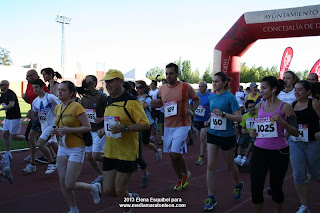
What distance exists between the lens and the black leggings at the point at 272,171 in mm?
3922

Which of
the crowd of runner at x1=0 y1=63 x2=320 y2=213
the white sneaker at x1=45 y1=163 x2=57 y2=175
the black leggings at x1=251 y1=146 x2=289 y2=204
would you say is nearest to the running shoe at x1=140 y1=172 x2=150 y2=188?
the crowd of runner at x1=0 y1=63 x2=320 y2=213

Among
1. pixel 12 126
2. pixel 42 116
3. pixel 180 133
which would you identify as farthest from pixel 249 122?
pixel 12 126

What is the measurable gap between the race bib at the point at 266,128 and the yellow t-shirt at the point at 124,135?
1355 mm

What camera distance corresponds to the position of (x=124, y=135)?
407cm

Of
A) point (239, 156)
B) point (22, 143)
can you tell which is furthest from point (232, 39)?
point (22, 143)

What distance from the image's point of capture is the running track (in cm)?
496

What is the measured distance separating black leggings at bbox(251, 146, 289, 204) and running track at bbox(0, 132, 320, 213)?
1016 millimetres

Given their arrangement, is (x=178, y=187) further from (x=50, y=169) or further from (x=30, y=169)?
(x=30, y=169)

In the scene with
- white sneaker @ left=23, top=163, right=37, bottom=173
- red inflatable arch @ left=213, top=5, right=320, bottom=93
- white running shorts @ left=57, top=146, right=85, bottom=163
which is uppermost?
red inflatable arch @ left=213, top=5, right=320, bottom=93

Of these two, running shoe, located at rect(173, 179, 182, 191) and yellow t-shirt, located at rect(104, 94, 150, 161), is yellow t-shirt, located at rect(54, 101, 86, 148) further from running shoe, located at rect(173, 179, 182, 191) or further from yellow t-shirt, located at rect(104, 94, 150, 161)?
running shoe, located at rect(173, 179, 182, 191)

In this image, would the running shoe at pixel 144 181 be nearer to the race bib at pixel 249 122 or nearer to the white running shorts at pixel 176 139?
the white running shorts at pixel 176 139

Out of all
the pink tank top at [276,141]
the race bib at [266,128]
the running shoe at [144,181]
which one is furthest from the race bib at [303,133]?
→ the running shoe at [144,181]

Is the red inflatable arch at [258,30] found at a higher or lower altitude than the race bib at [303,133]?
higher

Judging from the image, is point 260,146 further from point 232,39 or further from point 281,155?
point 232,39
